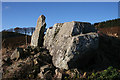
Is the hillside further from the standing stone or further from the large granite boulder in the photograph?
the standing stone

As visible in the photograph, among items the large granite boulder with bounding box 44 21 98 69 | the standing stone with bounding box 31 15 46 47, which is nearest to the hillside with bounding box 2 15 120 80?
the large granite boulder with bounding box 44 21 98 69

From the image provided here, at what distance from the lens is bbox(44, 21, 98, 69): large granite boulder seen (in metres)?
8.08

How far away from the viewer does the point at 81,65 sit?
28.3 ft

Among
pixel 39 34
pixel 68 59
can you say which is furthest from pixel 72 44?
pixel 39 34

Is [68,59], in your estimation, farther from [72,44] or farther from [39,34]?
[39,34]

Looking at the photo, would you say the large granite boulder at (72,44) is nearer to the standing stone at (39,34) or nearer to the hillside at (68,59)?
the hillside at (68,59)

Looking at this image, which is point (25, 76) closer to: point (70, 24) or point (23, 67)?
point (23, 67)

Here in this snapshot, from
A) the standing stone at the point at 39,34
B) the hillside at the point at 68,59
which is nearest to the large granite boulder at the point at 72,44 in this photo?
the hillside at the point at 68,59

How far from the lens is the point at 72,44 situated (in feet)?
26.5

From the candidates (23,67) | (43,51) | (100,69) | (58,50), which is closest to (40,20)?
(43,51)

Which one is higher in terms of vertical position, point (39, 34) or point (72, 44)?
point (39, 34)

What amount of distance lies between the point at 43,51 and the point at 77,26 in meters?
3.73

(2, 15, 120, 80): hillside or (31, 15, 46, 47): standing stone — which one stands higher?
(31, 15, 46, 47): standing stone

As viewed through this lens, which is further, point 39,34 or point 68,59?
point 39,34
